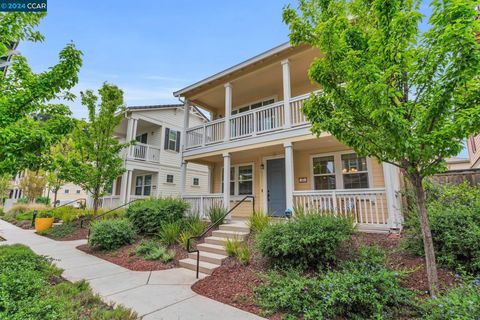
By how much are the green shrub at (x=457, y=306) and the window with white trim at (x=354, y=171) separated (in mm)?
5169

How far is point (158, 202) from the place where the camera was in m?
8.77

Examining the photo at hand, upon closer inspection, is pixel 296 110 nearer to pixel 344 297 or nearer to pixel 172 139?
pixel 344 297

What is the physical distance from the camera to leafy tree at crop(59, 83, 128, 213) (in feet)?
33.4

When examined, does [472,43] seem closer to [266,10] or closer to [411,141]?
[411,141]

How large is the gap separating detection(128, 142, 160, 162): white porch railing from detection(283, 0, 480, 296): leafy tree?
1345 cm

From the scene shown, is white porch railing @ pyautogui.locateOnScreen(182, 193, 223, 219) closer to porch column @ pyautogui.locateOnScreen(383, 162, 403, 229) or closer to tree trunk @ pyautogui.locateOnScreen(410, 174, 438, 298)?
porch column @ pyautogui.locateOnScreen(383, 162, 403, 229)

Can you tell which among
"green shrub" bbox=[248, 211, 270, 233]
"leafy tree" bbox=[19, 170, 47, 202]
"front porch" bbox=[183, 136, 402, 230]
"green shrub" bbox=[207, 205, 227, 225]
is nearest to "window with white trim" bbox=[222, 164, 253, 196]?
"front porch" bbox=[183, 136, 402, 230]

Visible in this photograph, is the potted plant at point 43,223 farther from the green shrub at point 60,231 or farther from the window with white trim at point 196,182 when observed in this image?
the window with white trim at point 196,182

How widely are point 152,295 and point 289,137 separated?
5790mm

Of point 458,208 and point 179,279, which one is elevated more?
point 458,208

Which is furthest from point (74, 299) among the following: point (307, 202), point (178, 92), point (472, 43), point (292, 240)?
point (178, 92)

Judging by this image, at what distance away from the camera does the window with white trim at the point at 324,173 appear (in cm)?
852

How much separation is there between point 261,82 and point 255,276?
7.70 meters

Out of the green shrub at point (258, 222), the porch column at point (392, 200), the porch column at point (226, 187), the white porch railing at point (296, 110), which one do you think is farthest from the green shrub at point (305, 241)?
the porch column at point (226, 187)
